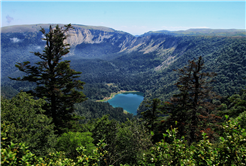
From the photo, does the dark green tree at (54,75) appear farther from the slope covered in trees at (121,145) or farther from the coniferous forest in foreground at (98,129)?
the slope covered in trees at (121,145)

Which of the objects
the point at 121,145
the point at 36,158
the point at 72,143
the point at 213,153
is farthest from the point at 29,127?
the point at 213,153

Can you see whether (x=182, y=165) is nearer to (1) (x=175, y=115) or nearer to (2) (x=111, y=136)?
(2) (x=111, y=136)

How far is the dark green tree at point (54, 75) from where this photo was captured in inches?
767

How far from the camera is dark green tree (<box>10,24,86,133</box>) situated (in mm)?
19484

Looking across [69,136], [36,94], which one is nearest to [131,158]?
[69,136]

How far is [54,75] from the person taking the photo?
20.1 metres

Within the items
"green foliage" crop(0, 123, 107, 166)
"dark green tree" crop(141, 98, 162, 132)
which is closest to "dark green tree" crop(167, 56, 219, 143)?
"dark green tree" crop(141, 98, 162, 132)

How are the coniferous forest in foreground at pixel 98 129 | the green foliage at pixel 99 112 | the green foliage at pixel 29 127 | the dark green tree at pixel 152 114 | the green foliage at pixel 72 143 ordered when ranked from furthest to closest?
the green foliage at pixel 99 112
the dark green tree at pixel 152 114
the green foliage at pixel 72 143
the green foliage at pixel 29 127
the coniferous forest in foreground at pixel 98 129

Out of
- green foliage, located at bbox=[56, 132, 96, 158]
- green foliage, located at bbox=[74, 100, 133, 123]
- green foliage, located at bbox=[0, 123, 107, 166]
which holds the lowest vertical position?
green foliage, located at bbox=[74, 100, 133, 123]

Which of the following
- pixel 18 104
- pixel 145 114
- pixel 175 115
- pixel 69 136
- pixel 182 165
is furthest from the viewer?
pixel 145 114

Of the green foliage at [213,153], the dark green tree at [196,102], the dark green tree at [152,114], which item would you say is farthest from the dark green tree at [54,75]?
the green foliage at [213,153]

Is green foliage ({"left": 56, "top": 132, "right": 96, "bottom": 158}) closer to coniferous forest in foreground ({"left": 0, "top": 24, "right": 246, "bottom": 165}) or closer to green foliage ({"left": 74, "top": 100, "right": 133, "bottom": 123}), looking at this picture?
coniferous forest in foreground ({"left": 0, "top": 24, "right": 246, "bottom": 165})

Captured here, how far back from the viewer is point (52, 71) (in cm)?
2050

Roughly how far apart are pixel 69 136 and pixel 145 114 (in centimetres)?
1886
